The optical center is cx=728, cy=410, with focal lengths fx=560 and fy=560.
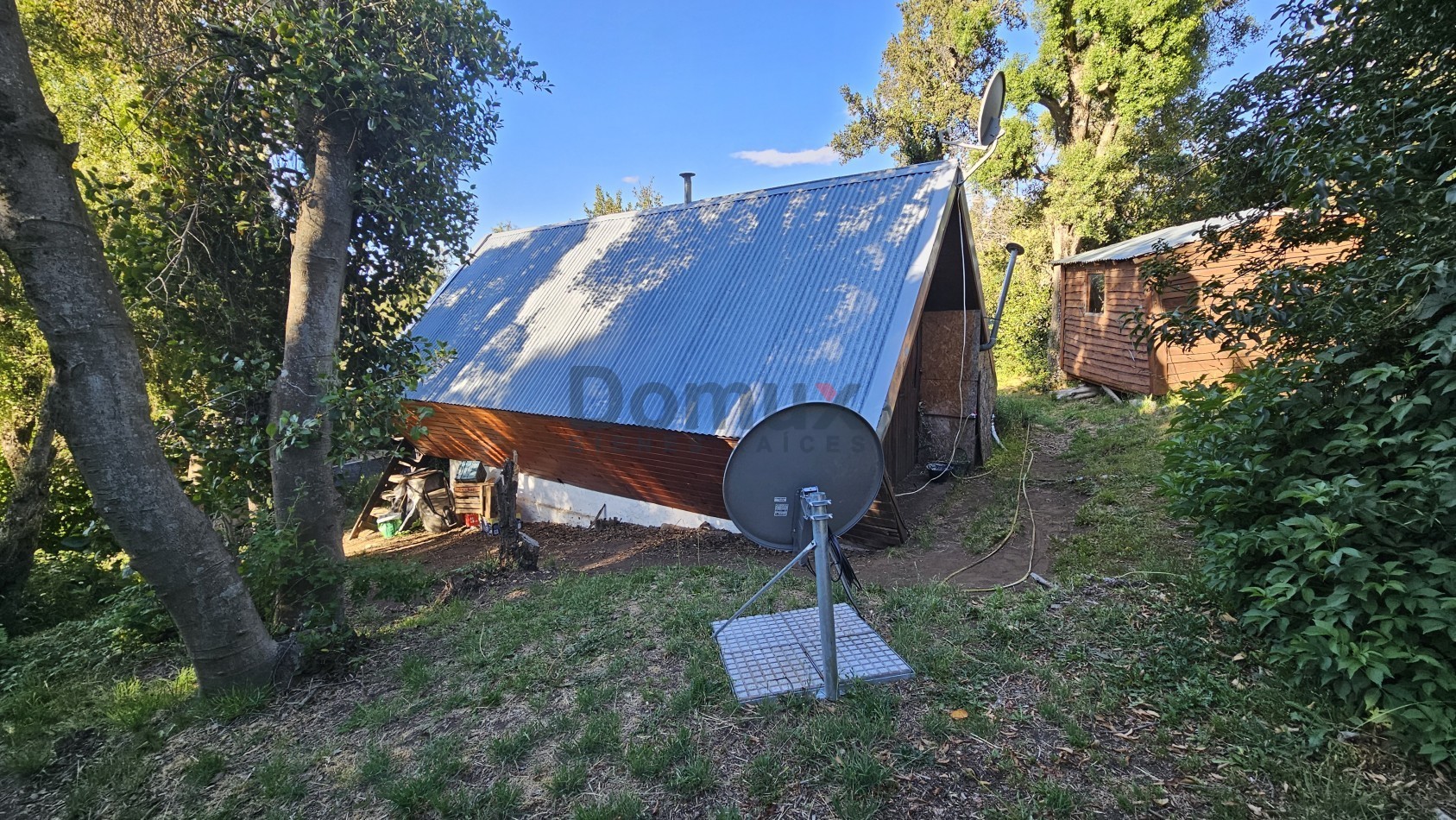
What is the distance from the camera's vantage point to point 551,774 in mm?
3160

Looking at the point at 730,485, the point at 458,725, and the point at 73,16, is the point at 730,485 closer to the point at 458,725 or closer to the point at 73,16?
the point at 458,725

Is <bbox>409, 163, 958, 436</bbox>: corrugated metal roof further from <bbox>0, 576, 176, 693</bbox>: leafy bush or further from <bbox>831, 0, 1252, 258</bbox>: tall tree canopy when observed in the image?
<bbox>831, 0, 1252, 258</bbox>: tall tree canopy

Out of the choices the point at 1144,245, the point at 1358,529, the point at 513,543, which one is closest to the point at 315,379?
the point at 513,543

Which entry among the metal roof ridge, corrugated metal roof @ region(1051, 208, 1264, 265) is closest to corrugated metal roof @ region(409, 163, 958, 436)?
the metal roof ridge

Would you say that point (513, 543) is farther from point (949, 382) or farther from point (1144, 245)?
point (1144, 245)

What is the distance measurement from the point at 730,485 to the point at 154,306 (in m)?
5.84

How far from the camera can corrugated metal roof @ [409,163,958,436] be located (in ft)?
24.0

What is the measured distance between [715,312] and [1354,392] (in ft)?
22.3

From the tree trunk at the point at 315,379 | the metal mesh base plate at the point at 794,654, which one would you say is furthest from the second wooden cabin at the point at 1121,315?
the tree trunk at the point at 315,379

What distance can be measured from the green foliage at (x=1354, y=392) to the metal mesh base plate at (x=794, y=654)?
220 centimetres

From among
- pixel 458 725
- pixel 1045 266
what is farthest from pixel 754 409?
pixel 1045 266

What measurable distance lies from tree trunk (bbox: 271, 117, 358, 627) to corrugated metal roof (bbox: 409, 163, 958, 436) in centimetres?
382

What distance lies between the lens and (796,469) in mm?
3498

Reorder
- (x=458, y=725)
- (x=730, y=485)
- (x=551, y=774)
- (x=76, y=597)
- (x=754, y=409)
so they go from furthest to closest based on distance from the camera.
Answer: (x=76, y=597), (x=754, y=409), (x=458, y=725), (x=730, y=485), (x=551, y=774)
